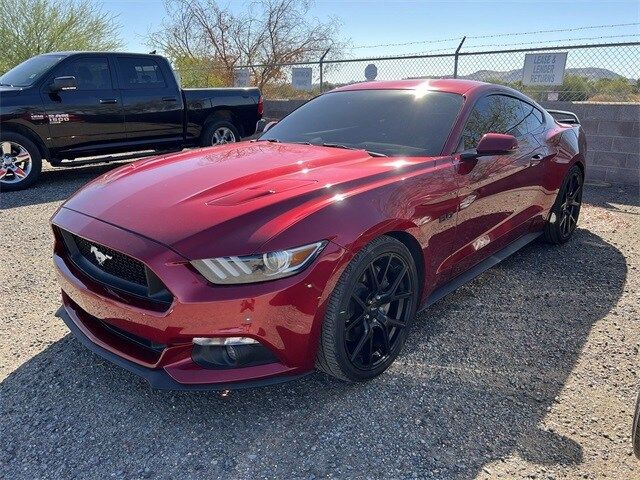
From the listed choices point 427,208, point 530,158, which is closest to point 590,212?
point 530,158

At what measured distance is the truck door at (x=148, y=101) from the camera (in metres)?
7.67

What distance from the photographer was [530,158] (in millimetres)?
3891

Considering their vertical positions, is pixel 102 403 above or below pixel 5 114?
below

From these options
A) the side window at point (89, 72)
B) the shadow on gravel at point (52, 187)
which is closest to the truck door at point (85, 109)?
the side window at point (89, 72)

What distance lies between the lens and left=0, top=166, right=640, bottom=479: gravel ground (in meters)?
2.11

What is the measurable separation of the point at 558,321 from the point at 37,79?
7093 millimetres

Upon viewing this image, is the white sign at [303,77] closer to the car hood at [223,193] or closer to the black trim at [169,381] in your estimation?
the car hood at [223,193]

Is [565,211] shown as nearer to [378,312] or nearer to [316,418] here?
[378,312]

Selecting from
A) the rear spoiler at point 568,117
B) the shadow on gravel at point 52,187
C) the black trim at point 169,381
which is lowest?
the shadow on gravel at point 52,187

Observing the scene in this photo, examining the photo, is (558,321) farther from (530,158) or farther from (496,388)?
(530,158)

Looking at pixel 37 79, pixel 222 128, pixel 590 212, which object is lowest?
pixel 590 212

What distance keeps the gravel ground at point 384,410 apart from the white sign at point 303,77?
28.6 ft

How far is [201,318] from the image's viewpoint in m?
2.08

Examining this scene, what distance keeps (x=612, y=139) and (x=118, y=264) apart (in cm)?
741
